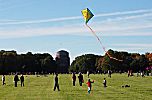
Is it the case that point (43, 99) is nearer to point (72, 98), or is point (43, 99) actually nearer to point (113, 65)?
point (72, 98)

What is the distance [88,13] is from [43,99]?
377 inches

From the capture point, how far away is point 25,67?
199 metres

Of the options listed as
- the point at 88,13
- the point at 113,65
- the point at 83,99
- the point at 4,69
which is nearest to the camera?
the point at 83,99

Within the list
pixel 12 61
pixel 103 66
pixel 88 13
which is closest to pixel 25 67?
pixel 12 61

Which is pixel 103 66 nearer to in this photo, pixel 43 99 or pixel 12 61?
pixel 12 61

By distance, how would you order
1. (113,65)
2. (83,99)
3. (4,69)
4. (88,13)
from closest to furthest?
(83,99) < (88,13) < (113,65) < (4,69)

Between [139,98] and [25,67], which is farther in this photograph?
[25,67]

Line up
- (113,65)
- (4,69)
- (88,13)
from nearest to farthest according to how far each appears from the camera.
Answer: (88,13) < (113,65) < (4,69)

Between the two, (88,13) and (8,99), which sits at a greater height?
(88,13)

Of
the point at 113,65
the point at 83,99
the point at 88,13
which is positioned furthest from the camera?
the point at 113,65

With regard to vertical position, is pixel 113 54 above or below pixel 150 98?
above

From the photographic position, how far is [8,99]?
31.9 metres

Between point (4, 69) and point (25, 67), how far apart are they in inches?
423

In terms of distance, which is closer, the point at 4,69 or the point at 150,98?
the point at 150,98
